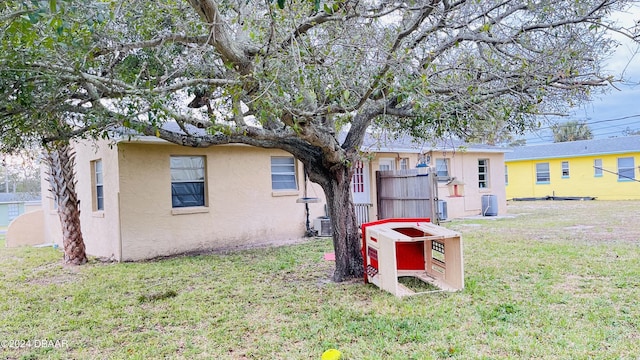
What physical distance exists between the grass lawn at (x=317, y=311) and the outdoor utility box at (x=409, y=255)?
26cm

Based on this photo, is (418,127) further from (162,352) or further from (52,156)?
(52,156)

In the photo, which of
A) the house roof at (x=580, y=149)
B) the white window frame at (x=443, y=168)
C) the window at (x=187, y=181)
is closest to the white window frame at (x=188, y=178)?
the window at (x=187, y=181)

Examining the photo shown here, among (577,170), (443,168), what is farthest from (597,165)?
(443,168)

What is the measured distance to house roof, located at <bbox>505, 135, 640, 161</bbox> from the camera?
22.7 metres

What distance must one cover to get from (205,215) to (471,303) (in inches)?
283

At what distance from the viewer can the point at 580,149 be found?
24.5 metres

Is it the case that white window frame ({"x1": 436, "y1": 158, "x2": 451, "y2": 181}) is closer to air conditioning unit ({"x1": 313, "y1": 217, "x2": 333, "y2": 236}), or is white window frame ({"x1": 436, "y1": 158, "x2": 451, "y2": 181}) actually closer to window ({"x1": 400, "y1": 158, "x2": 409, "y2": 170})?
window ({"x1": 400, "y1": 158, "x2": 409, "y2": 170})

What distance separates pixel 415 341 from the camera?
393 cm

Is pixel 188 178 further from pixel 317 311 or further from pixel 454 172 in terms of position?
pixel 454 172

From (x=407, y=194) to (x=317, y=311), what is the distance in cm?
614

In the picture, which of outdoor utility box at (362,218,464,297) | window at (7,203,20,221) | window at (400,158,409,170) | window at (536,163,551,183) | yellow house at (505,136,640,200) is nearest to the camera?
outdoor utility box at (362,218,464,297)

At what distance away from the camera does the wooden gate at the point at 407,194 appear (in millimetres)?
9545

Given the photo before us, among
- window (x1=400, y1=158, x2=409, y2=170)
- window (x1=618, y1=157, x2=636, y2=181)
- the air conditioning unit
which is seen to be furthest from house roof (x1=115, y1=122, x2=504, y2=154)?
window (x1=618, y1=157, x2=636, y2=181)

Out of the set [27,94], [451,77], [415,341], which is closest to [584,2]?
[451,77]
